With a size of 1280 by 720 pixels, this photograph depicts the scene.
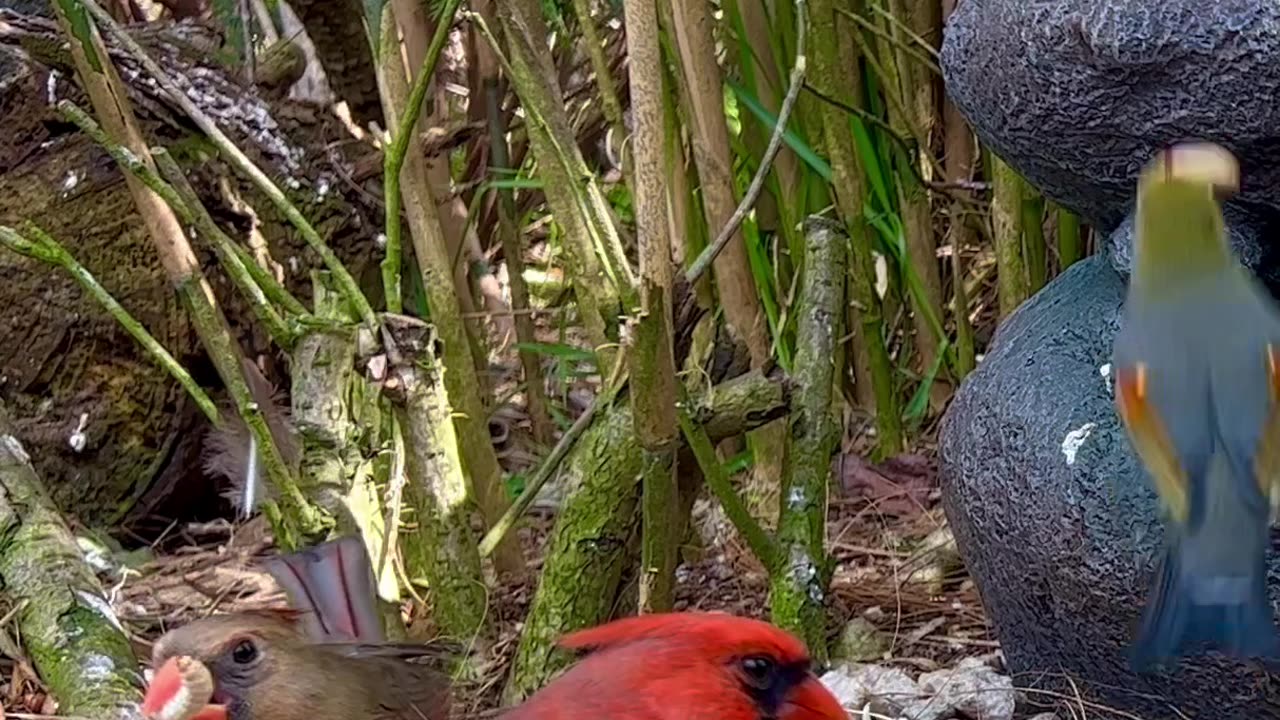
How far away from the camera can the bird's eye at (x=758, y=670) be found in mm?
1159

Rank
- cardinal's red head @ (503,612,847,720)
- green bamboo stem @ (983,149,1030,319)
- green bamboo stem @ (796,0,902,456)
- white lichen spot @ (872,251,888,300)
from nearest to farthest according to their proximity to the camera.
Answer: cardinal's red head @ (503,612,847,720) < green bamboo stem @ (983,149,1030,319) < green bamboo stem @ (796,0,902,456) < white lichen spot @ (872,251,888,300)

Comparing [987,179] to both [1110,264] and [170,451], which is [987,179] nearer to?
[1110,264]

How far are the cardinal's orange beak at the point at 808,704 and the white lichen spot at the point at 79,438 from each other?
5.33 feet

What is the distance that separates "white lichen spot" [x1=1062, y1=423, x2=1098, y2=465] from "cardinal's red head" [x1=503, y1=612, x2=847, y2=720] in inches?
13.7

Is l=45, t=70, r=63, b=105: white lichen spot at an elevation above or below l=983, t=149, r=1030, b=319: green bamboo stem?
above

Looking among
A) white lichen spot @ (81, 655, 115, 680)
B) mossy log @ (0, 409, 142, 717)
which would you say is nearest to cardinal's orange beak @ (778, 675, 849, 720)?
mossy log @ (0, 409, 142, 717)

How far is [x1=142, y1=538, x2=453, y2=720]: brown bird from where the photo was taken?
1.36 meters

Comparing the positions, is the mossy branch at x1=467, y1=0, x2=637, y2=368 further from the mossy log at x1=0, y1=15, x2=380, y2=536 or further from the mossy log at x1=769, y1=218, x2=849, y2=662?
the mossy log at x1=0, y1=15, x2=380, y2=536

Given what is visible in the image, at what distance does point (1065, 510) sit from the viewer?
4.75ft

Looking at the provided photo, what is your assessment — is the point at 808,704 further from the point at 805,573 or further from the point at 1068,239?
the point at 1068,239

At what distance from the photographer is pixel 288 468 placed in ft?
5.99

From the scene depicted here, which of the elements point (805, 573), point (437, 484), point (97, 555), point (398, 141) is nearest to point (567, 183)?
point (398, 141)

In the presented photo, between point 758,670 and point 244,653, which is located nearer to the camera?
point 758,670

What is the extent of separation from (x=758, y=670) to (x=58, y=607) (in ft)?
2.88
